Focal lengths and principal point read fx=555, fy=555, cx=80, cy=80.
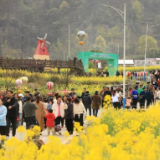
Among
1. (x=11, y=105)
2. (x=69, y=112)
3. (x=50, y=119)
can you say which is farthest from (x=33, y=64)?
(x=11, y=105)

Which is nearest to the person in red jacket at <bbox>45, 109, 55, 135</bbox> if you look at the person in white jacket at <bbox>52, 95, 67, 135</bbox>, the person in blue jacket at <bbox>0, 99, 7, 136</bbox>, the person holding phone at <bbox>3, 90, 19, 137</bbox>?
the person in white jacket at <bbox>52, 95, 67, 135</bbox>

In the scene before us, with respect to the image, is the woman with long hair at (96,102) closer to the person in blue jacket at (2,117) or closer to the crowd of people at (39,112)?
the crowd of people at (39,112)

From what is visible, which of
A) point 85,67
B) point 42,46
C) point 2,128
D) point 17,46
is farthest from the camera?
point 17,46

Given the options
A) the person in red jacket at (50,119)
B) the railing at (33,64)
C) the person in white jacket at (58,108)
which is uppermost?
the railing at (33,64)

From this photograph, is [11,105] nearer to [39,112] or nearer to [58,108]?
[39,112]

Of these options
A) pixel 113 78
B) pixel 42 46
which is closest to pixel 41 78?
pixel 113 78

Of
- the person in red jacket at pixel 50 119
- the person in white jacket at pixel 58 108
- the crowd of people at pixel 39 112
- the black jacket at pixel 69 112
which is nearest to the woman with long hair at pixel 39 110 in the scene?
the crowd of people at pixel 39 112

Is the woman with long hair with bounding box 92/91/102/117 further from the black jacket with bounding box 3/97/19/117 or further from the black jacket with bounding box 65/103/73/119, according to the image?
the black jacket with bounding box 3/97/19/117

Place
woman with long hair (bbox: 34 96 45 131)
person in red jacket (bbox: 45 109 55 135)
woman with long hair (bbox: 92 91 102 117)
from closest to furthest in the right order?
person in red jacket (bbox: 45 109 55 135) < woman with long hair (bbox: 34 96 45 131) < woman with long hair (bbox: 92 91 102 117)

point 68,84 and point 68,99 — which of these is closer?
point 68,99

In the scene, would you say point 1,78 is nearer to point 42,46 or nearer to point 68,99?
point 68,99

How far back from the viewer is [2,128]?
1497 cm

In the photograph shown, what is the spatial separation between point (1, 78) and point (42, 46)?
43229 millimetres

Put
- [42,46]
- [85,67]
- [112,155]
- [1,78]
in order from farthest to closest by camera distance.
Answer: [42,46]
[85,67]
[1,78]
[112,155]
